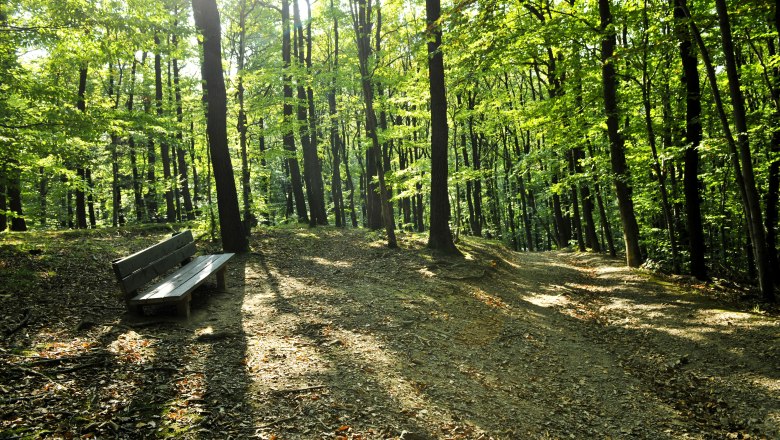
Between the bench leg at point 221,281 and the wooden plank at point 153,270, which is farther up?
the wooden plank at point 153,270

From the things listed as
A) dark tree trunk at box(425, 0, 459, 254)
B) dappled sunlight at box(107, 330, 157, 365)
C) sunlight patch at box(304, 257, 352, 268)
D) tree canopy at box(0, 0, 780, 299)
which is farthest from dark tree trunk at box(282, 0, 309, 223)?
dappled sunlight at box(107, 330, 157, 365)

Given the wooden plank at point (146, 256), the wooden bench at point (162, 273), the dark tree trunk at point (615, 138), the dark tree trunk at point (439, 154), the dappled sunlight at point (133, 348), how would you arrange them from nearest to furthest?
the dappled sunlight at point (133, 348) < the wooden plank at point (146, 256) < the wooden bench at point (162, 273) < the dark tree trunk at point (615, 138) < the dark tree trunk at point (439, 154)

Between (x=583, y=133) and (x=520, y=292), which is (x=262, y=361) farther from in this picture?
(x=583, y=133)

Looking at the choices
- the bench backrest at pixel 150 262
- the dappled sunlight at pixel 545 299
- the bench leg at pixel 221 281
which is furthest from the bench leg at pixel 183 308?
the dappled sunlight at pixel 545 299

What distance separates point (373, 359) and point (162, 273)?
371 cm

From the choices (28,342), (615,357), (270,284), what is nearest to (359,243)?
(270,284)

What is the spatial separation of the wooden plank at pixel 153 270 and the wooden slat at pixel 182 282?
15 cm

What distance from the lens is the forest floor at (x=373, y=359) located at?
12.5 feet

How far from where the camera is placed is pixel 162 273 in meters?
6.64

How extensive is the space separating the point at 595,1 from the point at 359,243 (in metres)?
9.78

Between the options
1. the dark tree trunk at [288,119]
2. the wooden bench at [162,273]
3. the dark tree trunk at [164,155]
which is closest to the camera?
the wooden bench at [162,273]

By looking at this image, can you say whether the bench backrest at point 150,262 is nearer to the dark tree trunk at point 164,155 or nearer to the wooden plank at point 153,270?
the wooden plank at point 153,270

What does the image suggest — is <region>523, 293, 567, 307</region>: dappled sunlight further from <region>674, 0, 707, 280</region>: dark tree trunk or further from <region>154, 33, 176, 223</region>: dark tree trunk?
<region>154, 33, 176, 223</region>: dark tree trunk

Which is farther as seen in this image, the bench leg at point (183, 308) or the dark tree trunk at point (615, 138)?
the dark tree trunk at point (615, 138)
